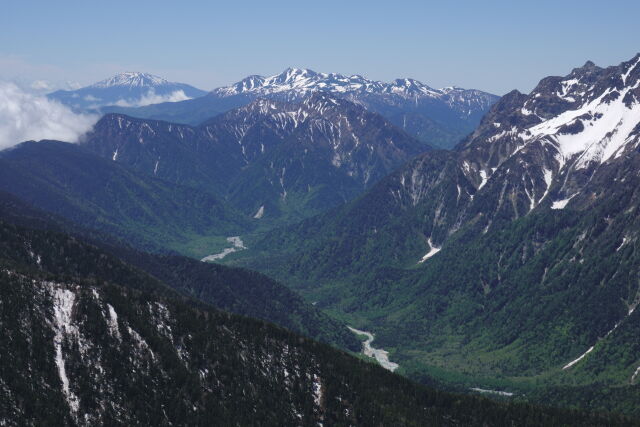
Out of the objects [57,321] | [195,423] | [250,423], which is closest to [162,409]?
[195,423]

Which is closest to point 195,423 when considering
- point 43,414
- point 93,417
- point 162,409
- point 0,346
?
point 162,409

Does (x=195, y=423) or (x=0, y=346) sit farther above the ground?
(x=0, y=346)

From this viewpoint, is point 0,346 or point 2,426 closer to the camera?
point 2,426

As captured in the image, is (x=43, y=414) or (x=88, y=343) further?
(x=88, y=343)

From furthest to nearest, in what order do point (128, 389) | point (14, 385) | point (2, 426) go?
point (128, 389) < point (14, 385) < point (2, 426)

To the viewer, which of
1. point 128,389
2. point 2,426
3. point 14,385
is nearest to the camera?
point 2,426

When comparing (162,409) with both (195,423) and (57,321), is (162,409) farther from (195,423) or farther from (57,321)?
(57,321)

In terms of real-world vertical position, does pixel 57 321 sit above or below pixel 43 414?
above

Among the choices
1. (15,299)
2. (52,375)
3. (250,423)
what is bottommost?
(250,423)

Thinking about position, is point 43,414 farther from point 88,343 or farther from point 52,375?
point 88,343
